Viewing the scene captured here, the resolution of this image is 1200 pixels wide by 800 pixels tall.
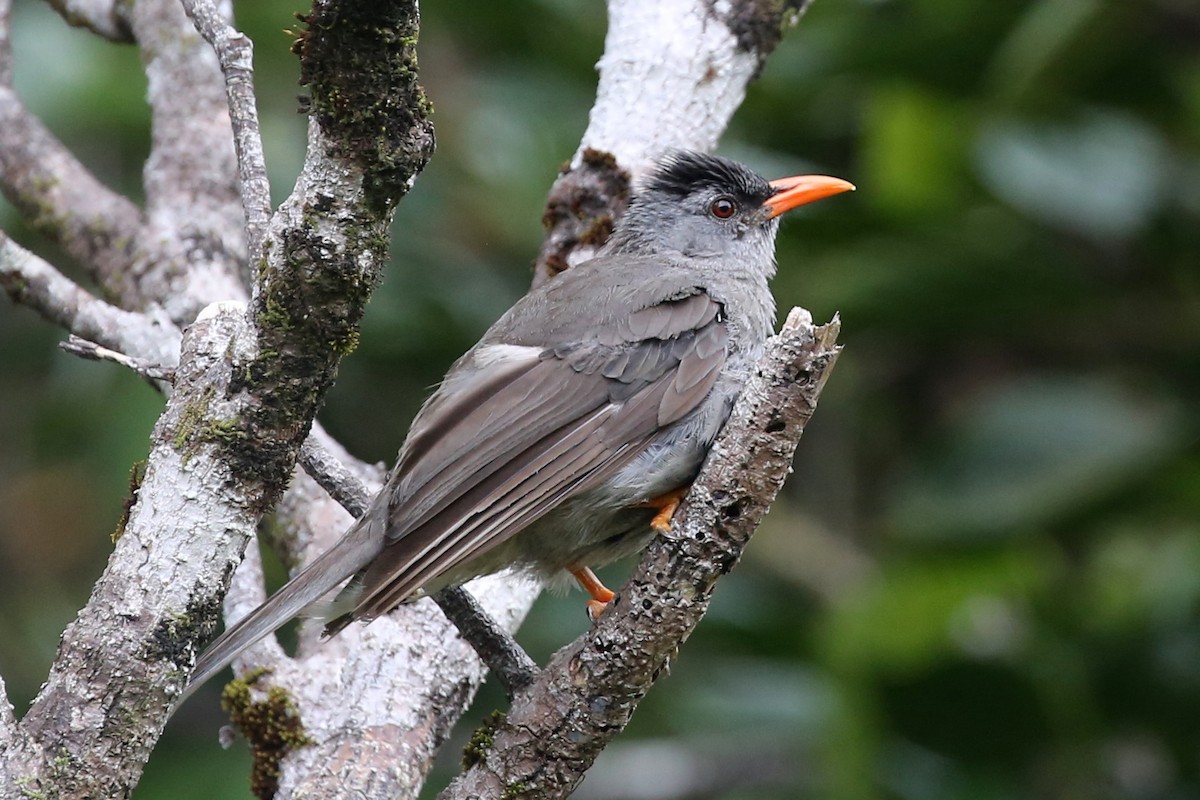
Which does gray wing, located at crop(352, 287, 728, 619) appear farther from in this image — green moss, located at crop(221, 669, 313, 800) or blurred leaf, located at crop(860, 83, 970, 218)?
blurred leaf, located at crop(860, 83, 970, 218)

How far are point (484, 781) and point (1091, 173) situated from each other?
10.0ft

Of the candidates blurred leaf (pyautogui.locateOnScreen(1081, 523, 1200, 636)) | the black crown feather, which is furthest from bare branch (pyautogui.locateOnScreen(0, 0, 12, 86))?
blurred leaf (pyautogui.locateOnScreen(1081, 523, 1200, 636))

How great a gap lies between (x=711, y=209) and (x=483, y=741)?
7.62 ft

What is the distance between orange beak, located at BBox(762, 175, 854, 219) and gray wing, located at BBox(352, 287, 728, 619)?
0.97m

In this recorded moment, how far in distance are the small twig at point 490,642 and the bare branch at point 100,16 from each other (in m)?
2.62

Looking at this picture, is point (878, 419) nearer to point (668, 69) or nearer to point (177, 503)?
point (668, 69)

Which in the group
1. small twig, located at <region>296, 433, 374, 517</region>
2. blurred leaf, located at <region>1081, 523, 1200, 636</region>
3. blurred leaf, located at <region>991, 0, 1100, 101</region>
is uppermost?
blurred leaf, located at <region>991, 0, 1100, 101</region>

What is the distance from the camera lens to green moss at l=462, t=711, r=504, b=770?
9.45ft

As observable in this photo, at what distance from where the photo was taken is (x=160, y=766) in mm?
5035

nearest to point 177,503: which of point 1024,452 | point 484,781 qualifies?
point 484,781

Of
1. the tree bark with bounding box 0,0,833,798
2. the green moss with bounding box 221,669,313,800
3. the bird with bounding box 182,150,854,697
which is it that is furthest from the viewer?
the green moss with bounding box 221,669,313,800

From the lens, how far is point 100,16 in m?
4.82

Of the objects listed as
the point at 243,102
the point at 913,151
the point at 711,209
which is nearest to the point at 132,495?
the point at 243,102

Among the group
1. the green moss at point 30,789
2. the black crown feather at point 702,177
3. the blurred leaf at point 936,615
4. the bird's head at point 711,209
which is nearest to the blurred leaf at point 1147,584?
the blurred leaf at point 936,615
